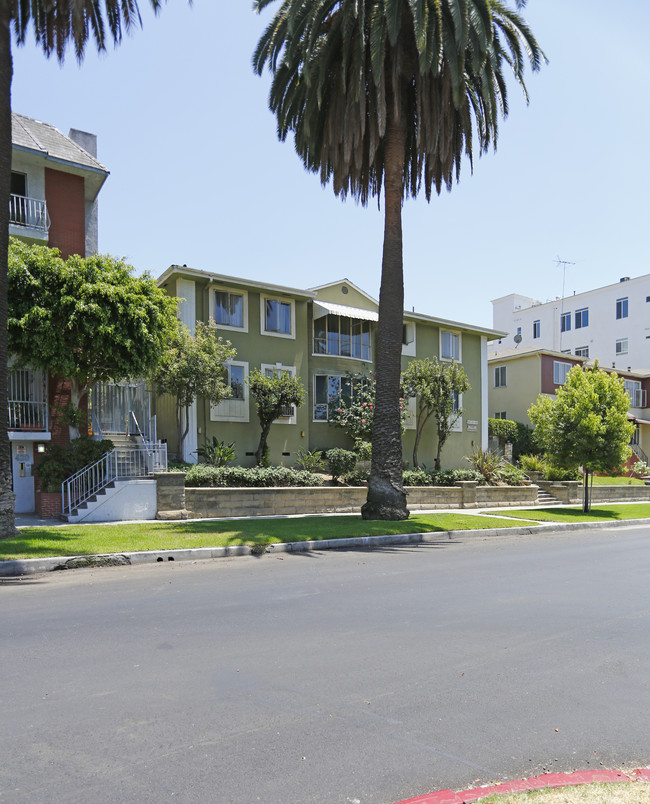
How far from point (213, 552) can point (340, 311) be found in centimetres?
1608

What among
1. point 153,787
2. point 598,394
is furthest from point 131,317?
point 598,394

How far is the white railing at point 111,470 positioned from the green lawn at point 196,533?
1.80 meters

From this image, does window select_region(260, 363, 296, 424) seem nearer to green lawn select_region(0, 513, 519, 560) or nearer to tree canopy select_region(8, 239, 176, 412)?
green lawn select_region(0, 513, 519, 560)

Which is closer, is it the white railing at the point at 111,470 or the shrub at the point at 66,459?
the white railing at the point at 111,470

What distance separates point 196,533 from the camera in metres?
14.0

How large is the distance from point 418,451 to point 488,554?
58.5 ft

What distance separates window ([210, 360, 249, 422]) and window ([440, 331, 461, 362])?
11.9 meters

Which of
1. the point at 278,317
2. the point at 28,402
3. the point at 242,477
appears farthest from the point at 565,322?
the point at 28,402

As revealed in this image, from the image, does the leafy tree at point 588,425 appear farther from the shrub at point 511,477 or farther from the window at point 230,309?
the window at point 230,309

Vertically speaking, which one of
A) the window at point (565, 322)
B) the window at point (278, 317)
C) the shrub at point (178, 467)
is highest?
the window at point (565, 322)

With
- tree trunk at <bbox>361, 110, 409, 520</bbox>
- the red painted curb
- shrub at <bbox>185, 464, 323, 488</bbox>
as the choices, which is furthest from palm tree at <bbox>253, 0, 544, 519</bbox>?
the red painted curb

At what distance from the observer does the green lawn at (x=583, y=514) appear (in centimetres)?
2094

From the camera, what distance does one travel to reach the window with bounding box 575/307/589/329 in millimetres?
55875

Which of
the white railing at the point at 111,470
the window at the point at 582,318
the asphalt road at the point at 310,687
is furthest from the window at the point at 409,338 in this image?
Result: the window at the point at 582,318
